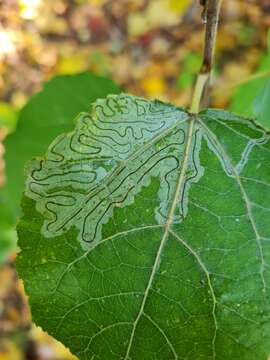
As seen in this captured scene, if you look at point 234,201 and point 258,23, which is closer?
point 234,201

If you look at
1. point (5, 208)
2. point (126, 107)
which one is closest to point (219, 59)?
point (5, 208)

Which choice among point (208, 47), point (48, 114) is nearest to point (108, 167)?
point (208, 47)

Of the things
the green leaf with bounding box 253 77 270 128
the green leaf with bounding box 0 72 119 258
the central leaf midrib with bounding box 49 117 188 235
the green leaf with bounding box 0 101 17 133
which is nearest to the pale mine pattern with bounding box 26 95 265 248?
the central leaf midrib with bounding box 49 117 188 235

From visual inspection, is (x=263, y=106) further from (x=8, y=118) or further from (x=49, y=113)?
(x=8, y=118)

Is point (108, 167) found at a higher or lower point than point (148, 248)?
higher

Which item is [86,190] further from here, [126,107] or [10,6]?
[10,6]

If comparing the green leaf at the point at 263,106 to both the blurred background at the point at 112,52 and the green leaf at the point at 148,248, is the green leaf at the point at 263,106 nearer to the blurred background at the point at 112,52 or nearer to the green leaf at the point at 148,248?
the green leaf at the point at 148,248

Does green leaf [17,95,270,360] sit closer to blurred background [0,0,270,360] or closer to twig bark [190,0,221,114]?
twig bark [190,0,221,114]
